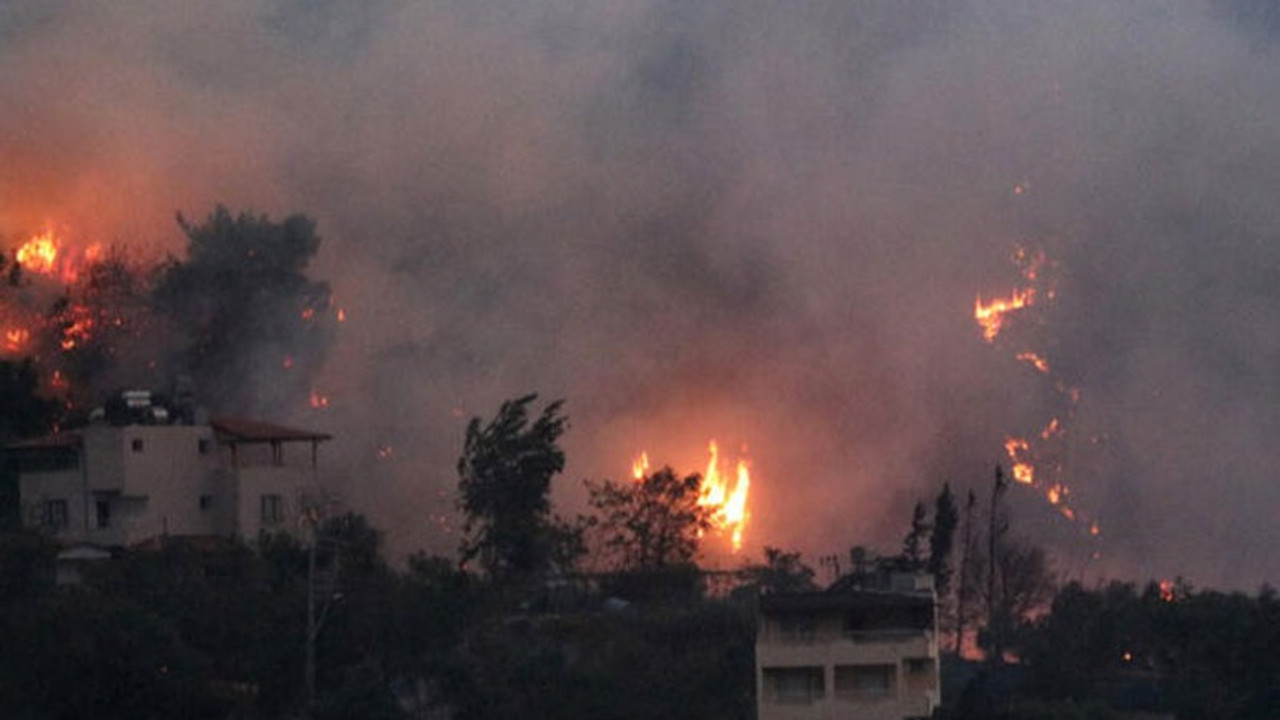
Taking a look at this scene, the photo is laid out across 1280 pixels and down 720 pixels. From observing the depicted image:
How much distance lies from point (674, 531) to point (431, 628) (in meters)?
9.61

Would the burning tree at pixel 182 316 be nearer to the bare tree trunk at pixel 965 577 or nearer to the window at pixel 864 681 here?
the bare tree trunk at pixel 965 577

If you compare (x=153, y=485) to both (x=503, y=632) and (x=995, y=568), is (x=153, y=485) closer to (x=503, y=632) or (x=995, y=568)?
(x=503, y=632)

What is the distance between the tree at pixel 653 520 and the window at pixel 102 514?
12214 millimetres

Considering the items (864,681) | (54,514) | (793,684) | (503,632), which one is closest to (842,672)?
(864,681)

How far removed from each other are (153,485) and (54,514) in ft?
8.71

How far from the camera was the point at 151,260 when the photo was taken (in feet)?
282

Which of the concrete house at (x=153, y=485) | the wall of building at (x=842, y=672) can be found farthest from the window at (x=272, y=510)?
the wall of building at (x=842, y=672)

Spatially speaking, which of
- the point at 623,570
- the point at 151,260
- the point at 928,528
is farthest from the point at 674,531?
the point at 151,260

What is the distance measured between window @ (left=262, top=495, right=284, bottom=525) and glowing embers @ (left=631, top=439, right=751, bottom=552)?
1058cm

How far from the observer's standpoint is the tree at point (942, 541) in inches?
3014

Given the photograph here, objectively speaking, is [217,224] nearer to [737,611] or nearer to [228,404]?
[228,404]

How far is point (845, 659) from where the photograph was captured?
218 ft

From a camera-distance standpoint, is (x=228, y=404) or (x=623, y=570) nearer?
(x=623, y=570)

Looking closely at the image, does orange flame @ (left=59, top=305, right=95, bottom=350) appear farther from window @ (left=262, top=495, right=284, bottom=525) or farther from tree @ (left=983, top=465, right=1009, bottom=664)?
tree @ (left=983, top=465, right=1009, bottom=664)
